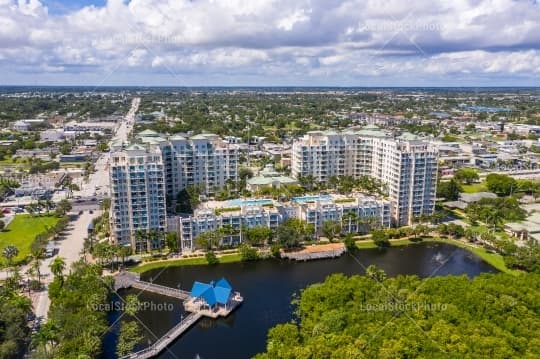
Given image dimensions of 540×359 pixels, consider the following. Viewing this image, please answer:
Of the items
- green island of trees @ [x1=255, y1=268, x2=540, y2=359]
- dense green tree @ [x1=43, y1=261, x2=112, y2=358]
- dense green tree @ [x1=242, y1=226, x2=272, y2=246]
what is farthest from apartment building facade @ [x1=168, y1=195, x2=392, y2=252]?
green island of trees @ [x1=255, y1=268, x2=540, y2=359]

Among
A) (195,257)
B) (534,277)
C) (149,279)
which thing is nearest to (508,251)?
(534,277)

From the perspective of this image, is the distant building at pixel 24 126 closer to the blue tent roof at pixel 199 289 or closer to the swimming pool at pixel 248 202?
the swimming pool at pixel 248 202

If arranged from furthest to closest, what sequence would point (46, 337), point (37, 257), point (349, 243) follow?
point (349, 243) < point (37, 257) < point (46, 337)

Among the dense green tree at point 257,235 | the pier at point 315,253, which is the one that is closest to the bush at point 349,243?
the pier at point 315,253

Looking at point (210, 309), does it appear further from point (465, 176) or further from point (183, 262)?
point (465, 176)

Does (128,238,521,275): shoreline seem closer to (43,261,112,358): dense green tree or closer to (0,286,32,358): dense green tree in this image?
(43,261,112,358): dense green tree

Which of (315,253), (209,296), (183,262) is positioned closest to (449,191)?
(315,253)
